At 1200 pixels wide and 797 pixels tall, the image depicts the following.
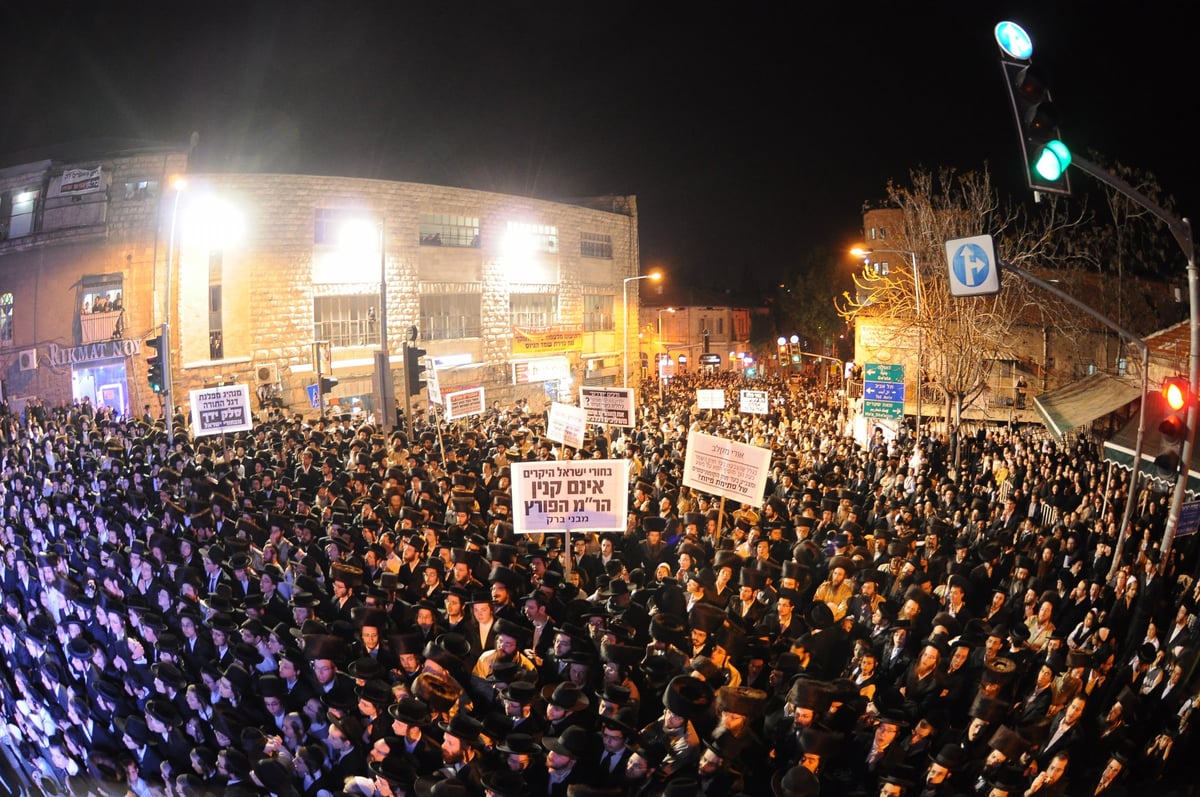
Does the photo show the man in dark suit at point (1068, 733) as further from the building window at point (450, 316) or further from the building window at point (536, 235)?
the building window at point (536, 235)

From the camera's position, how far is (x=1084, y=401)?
18.8 metres

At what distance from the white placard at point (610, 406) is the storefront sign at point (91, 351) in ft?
66.3

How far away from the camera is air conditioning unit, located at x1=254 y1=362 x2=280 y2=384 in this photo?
2970 cm

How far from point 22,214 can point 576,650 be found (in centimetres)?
3408

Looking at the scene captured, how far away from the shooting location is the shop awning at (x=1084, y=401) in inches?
682

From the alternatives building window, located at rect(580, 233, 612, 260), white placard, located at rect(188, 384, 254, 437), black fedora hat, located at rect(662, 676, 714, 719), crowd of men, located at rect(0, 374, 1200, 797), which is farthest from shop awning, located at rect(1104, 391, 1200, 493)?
building window, located at rect(580, 233, 612, 260)

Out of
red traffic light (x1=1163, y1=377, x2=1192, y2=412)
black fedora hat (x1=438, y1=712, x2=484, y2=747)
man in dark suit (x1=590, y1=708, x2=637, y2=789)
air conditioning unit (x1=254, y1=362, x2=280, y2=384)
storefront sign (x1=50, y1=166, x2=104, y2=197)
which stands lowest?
man in dark suit (x1=590, y1=708, x2=637, y2=789)

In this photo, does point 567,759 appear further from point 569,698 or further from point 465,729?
point 465,729

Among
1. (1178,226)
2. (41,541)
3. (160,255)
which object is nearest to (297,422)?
(41,541)

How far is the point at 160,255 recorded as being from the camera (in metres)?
28.7

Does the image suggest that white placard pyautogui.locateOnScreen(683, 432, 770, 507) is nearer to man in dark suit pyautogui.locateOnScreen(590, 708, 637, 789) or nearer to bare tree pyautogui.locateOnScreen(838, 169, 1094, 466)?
man in dark suit pyautogui.locateOnScreen(590, 708, 637, 789)

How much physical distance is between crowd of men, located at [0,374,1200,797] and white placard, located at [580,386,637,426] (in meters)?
3.52

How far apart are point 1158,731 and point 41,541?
12.7 metres

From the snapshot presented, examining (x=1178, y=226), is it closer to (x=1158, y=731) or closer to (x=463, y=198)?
(x=1158, y=731)
